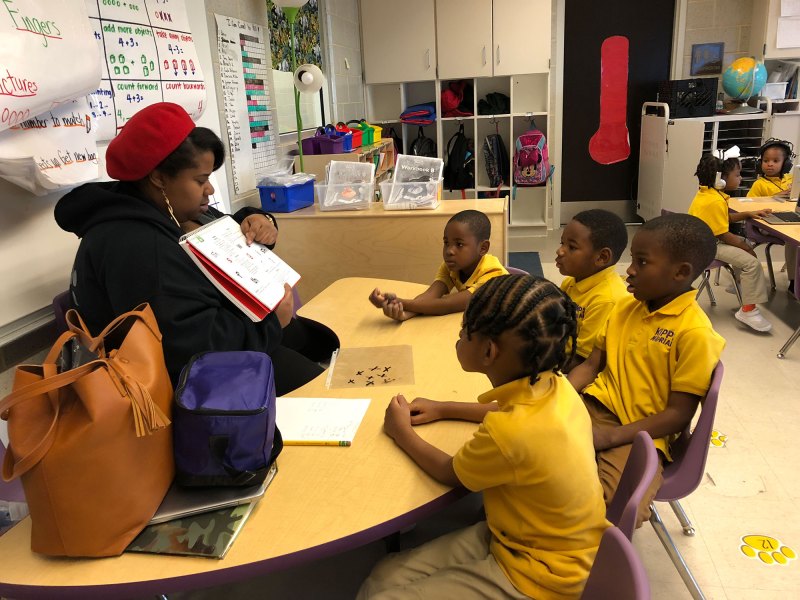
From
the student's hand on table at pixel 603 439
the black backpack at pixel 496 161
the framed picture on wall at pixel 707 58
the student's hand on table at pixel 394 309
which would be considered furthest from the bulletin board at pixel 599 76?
the student's hand on table at pixel 603 439

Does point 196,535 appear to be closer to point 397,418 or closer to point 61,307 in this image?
point 397,418

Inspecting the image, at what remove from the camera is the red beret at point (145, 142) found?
1.46 meters

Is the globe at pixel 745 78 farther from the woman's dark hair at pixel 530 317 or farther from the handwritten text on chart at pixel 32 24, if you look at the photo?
the handwritten text on chart at pixel 32 24

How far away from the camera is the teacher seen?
4.58 feet

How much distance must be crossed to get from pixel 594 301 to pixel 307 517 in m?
1.19

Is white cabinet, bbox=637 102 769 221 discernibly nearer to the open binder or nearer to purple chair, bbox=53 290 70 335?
the open binder

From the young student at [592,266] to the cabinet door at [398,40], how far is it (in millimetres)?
3978

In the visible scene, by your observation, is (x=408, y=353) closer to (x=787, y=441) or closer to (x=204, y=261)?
(x=204, y=261)

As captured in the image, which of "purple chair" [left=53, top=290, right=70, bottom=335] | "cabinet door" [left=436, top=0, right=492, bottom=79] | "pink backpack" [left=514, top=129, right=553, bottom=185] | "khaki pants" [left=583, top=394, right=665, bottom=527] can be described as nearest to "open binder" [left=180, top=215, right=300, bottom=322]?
"purple chair" [left=53, top=290, right=70, bottom=335]

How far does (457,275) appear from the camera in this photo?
215 cm

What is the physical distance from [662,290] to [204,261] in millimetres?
1136

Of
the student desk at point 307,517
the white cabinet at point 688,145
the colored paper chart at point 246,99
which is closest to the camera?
the student desk at point 307,517

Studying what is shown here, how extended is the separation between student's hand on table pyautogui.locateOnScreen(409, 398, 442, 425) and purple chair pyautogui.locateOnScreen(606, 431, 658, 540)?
39 centimetres

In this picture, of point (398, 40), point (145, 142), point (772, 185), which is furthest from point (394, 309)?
point (398, 40)
